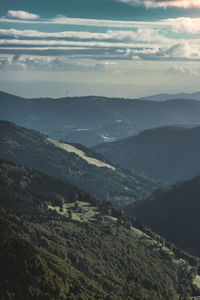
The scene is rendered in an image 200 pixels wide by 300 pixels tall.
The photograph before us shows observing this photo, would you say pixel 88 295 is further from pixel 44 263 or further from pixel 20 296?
pixel 20 296

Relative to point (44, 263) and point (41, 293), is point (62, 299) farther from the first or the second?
point (44, 263)

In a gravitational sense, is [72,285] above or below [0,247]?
below

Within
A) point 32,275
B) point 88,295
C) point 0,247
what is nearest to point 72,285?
point 88,295

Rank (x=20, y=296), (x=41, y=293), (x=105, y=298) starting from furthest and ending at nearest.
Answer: (x=105, y=298), (x=41, y=293), (x=20, y=296)

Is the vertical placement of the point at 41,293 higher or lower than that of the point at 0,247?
lower

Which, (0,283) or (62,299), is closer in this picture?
(0,283)

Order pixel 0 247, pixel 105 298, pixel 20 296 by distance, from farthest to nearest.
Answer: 1. pixel 105 298
2. pixel 0 247
3. pixel 20 296

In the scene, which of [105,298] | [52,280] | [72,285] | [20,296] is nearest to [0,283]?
[20,296]

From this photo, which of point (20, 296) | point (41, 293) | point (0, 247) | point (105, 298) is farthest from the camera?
point (105, 298)

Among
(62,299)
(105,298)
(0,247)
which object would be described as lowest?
(105,298)
